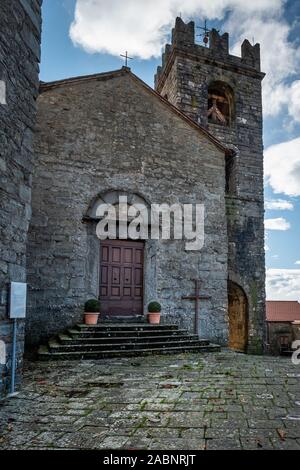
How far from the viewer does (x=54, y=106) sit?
8.19 meters

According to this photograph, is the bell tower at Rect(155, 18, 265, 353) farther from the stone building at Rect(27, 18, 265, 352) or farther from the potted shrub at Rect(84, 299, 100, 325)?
the potted shrub at Rect(84, 299, 100, 325)

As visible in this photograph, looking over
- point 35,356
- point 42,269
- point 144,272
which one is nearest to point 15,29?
point 42,269

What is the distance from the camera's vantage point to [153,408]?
3453 millimetres

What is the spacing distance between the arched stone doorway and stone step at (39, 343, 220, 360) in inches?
137

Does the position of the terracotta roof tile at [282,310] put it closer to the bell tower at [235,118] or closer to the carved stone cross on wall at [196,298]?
the bell tower at [235,118]

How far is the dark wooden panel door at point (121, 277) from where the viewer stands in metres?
8.15

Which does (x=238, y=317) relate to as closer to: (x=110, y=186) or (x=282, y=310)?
(x=110, y=186)

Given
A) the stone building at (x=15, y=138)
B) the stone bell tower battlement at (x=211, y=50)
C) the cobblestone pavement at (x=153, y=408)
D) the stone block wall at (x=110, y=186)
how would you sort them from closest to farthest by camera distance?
the cobblestone pavement at (x=153, y=408) < the stone building at (x=15, y=138) < the stone block wall at (x=110, y=186) < the stone bell tower battlement at (x=211, y=50)

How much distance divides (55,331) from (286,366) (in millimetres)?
4486

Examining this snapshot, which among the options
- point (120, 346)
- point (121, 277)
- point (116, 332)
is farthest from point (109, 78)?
point (120, 346)

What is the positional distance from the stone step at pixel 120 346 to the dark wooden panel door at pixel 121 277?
4.40ft

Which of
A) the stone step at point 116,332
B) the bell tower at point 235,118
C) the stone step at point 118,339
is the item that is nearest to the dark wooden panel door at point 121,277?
the stone step at point 116,332

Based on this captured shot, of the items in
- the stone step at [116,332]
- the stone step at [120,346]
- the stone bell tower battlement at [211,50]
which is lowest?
the stone step at [120,346]
